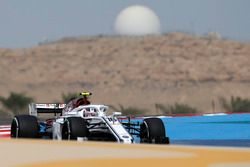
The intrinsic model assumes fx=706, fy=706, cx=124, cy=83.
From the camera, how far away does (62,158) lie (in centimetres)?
416

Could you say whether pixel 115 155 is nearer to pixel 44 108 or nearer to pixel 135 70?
pixel 44 108

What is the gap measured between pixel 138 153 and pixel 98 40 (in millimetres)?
64814

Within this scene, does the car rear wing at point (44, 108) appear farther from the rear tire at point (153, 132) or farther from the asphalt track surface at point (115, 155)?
the asphalt track surface at point (115, 155)

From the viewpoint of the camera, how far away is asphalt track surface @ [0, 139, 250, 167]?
414cm

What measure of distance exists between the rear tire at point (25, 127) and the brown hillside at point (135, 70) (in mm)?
40506

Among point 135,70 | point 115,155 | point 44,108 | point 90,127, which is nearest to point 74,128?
point 90,127

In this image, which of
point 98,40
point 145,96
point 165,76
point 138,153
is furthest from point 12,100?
point 138,153

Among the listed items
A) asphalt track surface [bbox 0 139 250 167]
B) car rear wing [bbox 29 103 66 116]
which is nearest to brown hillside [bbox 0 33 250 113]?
car rear wing [bbox 29 103 66 116]

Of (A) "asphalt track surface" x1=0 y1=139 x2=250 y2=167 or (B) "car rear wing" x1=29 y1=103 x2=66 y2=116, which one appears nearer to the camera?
(A) "asphalt track surface" x1=0 y1=139 x2=250 y2=167

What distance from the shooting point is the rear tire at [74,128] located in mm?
11078

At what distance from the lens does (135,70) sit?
2420 inches

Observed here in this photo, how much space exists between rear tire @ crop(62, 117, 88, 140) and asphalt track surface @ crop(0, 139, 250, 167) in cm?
667

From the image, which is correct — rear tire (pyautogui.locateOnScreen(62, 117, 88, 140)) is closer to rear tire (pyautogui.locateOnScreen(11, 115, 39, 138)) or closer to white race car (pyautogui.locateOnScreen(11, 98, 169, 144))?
white race car (pyautogui.locateOnScreen(11, 98, 169, 144))

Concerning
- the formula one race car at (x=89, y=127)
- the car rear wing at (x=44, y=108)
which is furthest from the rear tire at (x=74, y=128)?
the car rear wing at (x=44, y=108)
